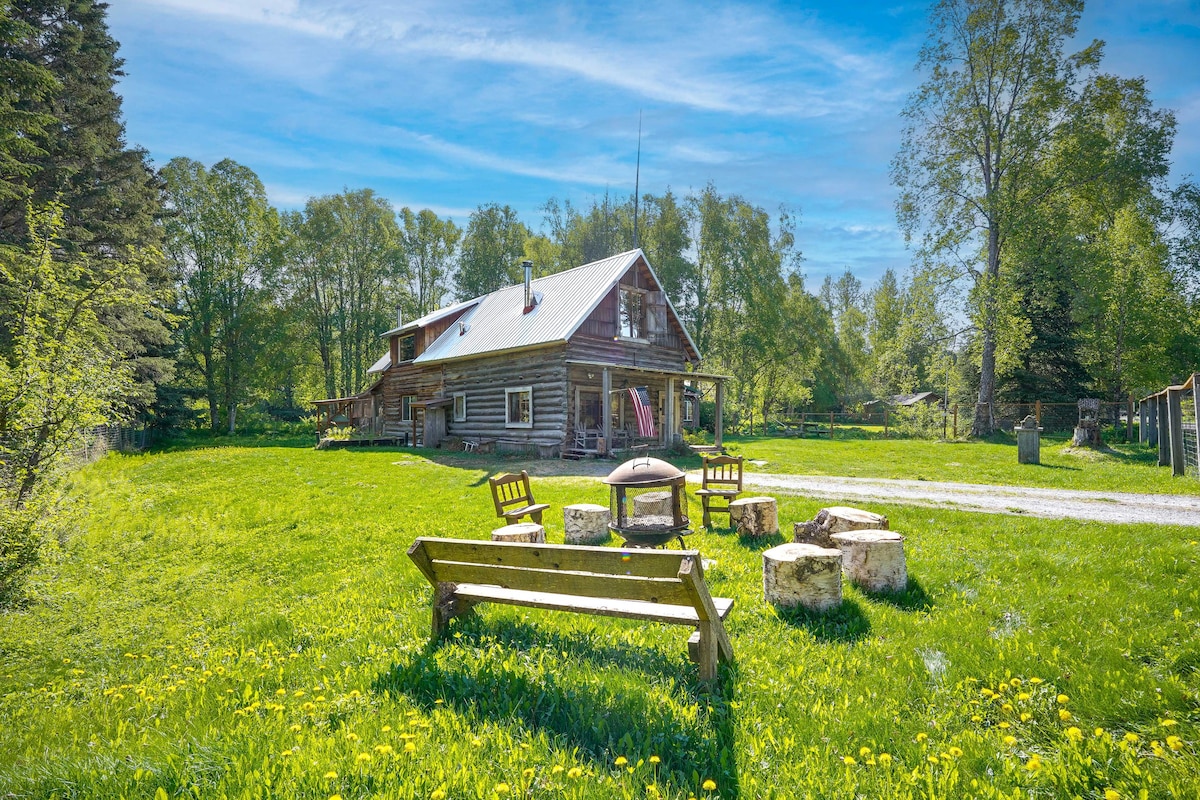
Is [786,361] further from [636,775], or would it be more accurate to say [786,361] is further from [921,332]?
[636,775]

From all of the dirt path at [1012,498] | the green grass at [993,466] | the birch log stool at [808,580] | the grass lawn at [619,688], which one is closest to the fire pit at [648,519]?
the grass lawn at [619,688]

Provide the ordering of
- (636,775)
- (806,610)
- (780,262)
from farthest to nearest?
1. (780,262)
2. (806,610)
3. (636,775)

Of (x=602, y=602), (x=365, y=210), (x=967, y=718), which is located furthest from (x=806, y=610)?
(x=365, y=210)

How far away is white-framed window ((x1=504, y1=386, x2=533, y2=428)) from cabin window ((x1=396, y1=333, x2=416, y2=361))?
7923mm

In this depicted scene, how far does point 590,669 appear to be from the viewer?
3.62m

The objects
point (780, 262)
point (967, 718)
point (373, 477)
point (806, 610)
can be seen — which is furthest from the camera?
point (780, 262)

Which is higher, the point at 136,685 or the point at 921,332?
the point at 921,332

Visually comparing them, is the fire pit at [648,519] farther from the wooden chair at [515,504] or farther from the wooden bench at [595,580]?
the wooden bench at [595,580]

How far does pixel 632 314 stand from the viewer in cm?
2206

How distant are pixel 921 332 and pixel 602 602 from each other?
87.0ft

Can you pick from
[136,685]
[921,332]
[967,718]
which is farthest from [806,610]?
[921,332]

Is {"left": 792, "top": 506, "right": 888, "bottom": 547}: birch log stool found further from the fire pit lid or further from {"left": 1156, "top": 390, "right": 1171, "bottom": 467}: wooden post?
{"left": 1156, "top": 390, "right": 1171, "bottom": 467}: wooden post

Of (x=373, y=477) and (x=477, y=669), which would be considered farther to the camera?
(x=373, y=477)

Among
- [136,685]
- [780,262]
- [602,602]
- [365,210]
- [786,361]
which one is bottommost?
[136,685]
